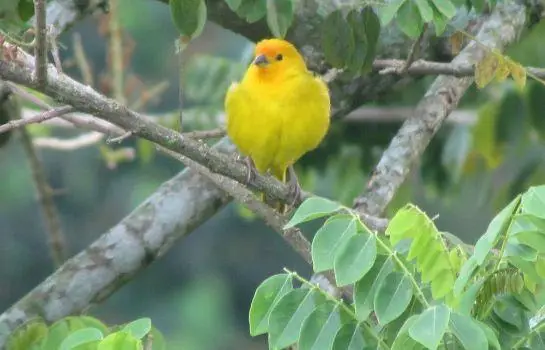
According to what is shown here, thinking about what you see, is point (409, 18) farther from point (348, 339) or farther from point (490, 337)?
point (490, 337)

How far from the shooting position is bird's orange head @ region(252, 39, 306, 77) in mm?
4129

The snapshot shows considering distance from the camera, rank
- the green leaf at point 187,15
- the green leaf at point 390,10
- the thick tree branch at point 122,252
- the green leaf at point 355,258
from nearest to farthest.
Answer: the green leaf at point 355,258
the green leaf at point 187,15
the green leaf at point 390,10
the thick tree branch at point 122,252

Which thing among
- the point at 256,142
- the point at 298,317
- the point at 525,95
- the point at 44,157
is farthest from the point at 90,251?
the point at 44,157

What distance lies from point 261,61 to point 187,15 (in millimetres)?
1291

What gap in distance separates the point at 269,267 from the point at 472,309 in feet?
26.2

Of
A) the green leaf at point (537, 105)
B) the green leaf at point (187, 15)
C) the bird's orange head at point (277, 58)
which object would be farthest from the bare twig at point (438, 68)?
the green leaf at point (537, 105)

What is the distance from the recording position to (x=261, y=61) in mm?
4184

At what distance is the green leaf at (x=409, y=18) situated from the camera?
3.03 metres

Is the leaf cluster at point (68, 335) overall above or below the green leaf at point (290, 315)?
below

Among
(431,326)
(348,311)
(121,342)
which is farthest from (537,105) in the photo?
(431,326)

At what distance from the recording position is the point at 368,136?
5.25 meters

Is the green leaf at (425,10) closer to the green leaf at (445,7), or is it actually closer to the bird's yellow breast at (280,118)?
the green leaf at (445,7)

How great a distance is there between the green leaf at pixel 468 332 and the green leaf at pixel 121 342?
2.03ft

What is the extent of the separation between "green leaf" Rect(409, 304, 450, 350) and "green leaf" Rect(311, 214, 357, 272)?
0.25m
